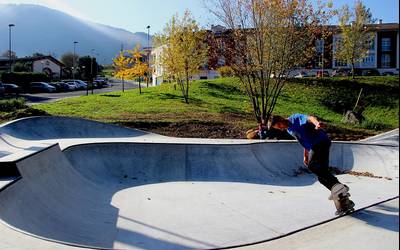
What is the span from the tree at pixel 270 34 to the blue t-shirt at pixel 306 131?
29.7 feet

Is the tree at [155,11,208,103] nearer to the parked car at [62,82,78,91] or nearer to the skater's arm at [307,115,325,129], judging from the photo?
the skater's arm at [307,115,325,129]

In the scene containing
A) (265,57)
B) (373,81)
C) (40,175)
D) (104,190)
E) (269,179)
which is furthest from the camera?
(373,81)

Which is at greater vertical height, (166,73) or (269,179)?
(166,73)

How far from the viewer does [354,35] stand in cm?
3519

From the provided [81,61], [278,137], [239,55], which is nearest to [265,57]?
[239,55]

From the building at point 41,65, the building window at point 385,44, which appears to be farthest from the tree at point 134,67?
the building window at point 385,44

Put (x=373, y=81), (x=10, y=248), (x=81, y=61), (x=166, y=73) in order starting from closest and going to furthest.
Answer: (x=10, y=248), (x=166, y=73), (x=373, y=81), (x=81, y=61)

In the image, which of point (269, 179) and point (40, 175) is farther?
point (269, 179)

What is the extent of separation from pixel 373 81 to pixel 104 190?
30.7 m

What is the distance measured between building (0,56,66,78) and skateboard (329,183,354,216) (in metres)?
68.8

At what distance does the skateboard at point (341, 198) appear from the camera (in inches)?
231

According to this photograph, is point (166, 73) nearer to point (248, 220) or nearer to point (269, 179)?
point (269, 179)

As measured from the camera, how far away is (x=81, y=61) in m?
84.4

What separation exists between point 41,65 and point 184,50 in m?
54.9
